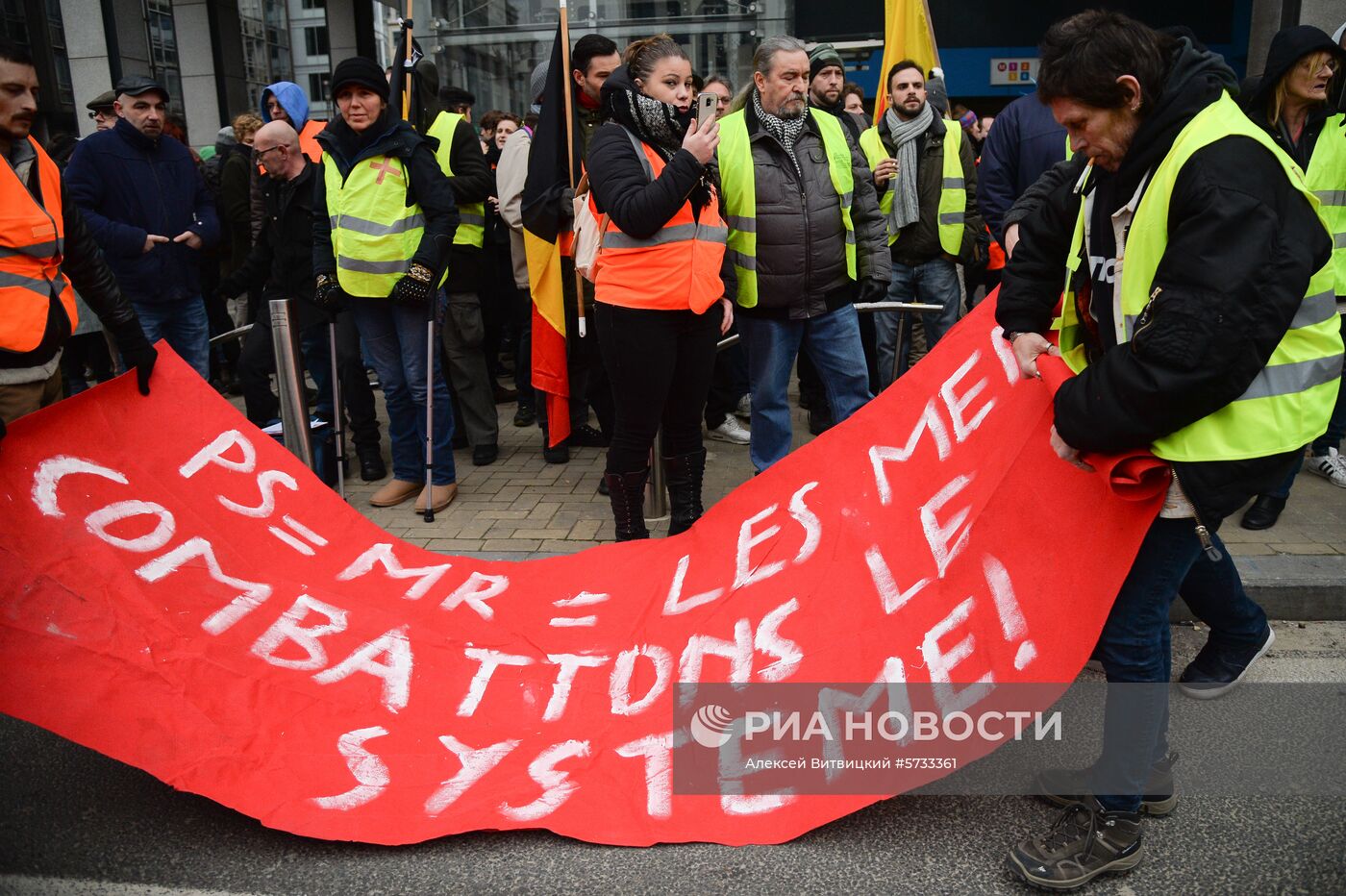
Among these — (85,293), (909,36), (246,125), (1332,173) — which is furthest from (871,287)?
(246,125)

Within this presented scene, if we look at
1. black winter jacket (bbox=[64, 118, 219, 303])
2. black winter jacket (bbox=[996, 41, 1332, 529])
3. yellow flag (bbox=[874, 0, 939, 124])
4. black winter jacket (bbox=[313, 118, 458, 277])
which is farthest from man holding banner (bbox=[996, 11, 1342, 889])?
black winter jacket (bbox=[64, 118, 219, 303])

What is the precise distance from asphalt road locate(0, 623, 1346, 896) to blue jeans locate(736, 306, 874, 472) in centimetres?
227

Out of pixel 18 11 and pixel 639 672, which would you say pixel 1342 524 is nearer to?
pixel 639 672

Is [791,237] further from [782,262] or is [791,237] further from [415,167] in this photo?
[415,167]

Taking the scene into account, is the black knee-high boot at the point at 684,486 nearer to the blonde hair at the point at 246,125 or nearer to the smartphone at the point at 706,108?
the smartphone at the point at 706,108

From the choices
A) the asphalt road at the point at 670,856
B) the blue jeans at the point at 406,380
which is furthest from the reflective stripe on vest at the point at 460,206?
the asphalt road at the point at 670,856

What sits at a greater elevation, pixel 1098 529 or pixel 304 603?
pixel 1098 529

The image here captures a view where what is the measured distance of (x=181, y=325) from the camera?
21.9 ft

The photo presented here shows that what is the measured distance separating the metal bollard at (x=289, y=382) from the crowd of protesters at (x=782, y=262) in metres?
0.35

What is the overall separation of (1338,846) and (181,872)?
9.70 ft

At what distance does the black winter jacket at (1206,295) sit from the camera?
88.5 inches

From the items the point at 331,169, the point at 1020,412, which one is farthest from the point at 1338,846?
the point at 331,169

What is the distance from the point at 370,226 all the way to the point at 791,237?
208 centimetres

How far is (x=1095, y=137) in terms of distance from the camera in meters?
2.49
